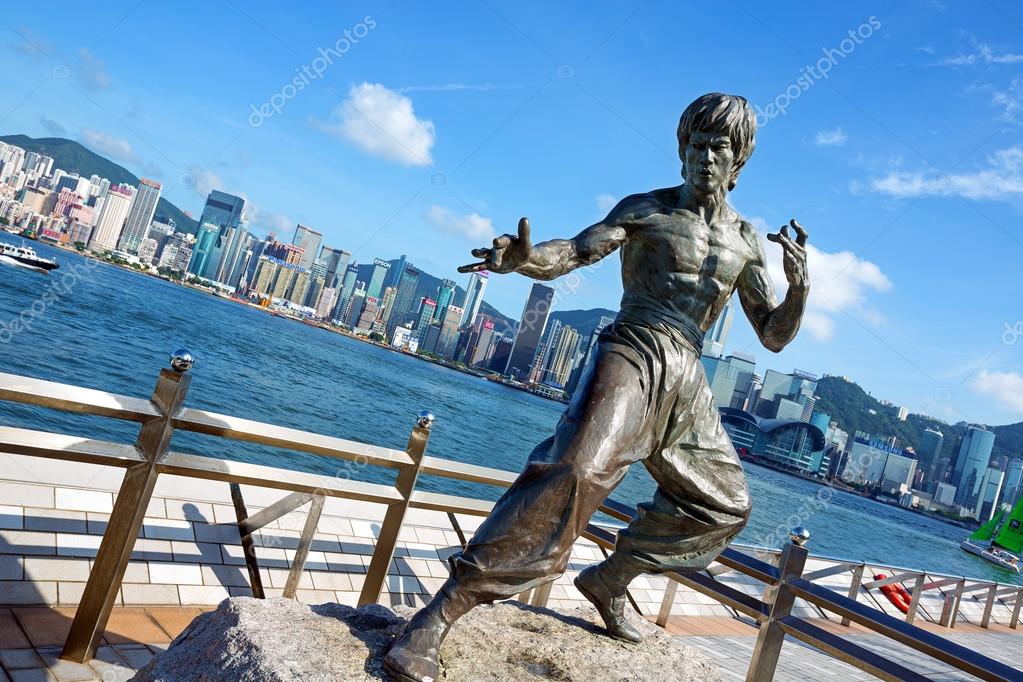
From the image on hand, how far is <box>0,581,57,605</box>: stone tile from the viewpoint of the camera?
8.56ft

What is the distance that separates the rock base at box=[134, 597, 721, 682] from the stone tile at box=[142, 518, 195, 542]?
1123mm

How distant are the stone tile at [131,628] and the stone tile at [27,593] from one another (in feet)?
0.77

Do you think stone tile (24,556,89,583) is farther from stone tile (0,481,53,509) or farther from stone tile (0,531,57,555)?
stone tile (0,481,53,509)

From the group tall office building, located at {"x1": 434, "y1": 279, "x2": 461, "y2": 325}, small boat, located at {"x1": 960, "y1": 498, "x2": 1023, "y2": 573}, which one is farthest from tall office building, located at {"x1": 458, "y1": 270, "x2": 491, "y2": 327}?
small boat, located at {"x1": 960, "y1": 498, "x2": 1023, "y2": 573}

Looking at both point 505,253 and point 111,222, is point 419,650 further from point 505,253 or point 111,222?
point 111,222

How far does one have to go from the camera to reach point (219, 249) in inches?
2731

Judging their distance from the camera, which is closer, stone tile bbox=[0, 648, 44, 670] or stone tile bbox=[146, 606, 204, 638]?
stone tile bbox=[0, 648, 44, 670]

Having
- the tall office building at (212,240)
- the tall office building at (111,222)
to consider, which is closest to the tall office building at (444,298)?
the tall office building at (212,240)

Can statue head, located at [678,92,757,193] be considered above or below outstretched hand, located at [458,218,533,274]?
above

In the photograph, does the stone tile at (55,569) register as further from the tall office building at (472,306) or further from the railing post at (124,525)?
the tall office building at (472,306)

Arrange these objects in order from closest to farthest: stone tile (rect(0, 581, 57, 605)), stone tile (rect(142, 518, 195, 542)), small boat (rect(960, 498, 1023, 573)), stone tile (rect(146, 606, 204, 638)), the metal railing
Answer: the metal railing, stone tile (rect(0, 581, 57, 605)), stone tile (rect(146, 606, 204, 638)), stone tile (rect(142, 518, 195, 542)), small boat (rect(960, 498, 1023, 573))

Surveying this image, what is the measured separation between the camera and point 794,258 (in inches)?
105

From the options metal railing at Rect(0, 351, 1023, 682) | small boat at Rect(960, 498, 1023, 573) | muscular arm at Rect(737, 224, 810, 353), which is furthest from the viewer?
small boat at Rect(960, 498, 1023, 573)

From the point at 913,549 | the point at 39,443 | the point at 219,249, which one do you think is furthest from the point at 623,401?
the point at 219,249
